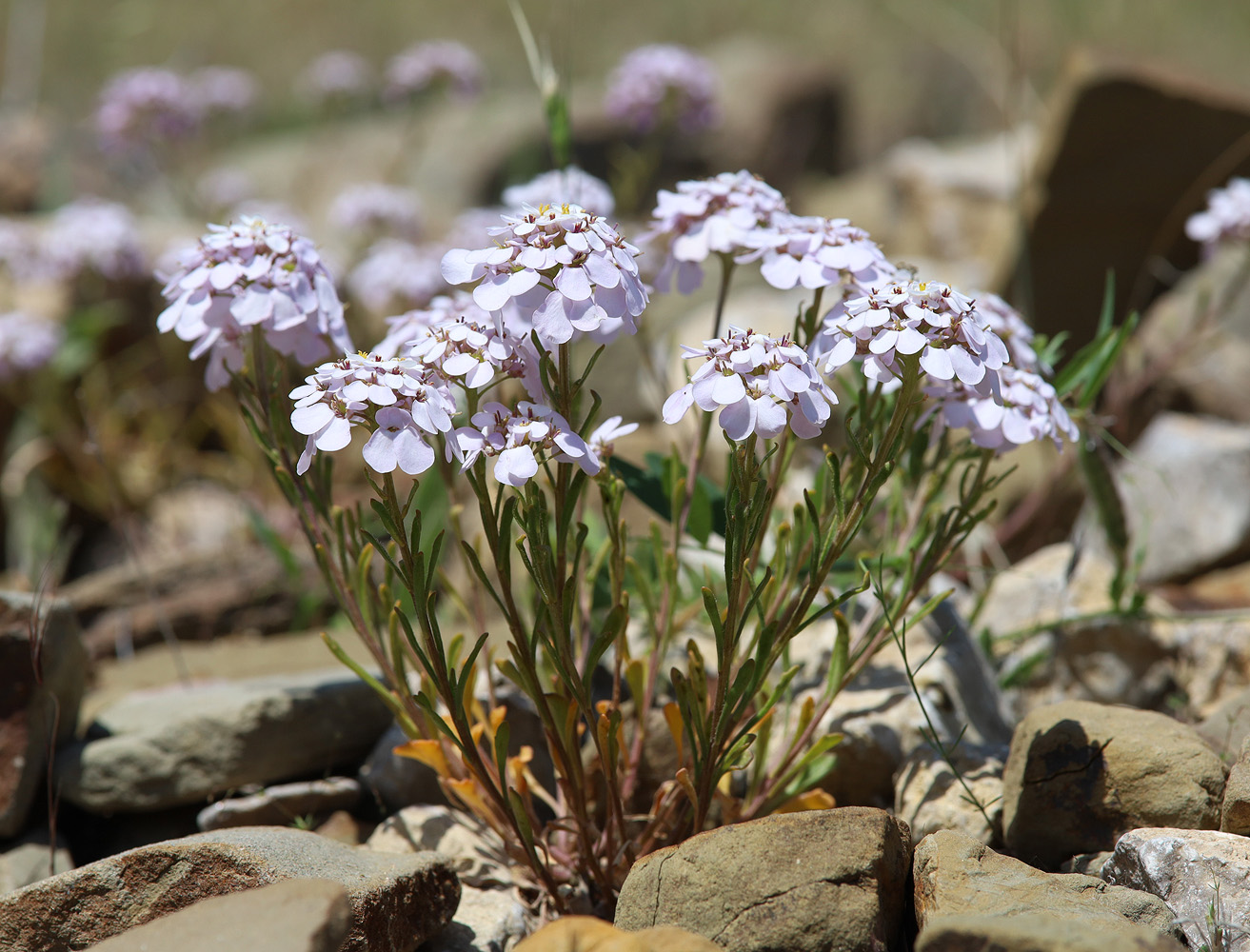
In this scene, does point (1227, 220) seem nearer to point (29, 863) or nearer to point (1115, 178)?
point (1115, 178)

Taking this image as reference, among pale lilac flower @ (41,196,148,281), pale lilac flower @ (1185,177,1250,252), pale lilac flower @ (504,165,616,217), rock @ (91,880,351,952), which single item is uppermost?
pale lilac flower @ (41,196,148,281)

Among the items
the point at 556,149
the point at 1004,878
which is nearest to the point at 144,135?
the point at 556,149

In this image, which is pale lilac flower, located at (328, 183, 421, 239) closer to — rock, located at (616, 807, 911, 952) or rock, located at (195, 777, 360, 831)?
rock, located at (195, 777, 360, 831)

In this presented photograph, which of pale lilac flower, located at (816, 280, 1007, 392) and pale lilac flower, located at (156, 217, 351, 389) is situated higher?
pale lilac flower, located at (156, 217, 351, 389)

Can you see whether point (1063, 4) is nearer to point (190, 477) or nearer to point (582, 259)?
point (190, 477)

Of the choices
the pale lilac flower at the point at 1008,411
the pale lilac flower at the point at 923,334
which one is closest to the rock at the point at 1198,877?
the pale lilac flower at the point at 1008,411

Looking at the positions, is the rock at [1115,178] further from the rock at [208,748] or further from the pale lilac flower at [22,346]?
the pale lilac flower at [22,346]

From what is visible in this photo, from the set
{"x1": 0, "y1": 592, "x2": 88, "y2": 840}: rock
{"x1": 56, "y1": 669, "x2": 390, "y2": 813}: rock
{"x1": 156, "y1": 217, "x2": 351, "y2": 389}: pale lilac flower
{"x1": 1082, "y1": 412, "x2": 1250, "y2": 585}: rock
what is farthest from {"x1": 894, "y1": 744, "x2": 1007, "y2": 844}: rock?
{"x1": 0, "y1": 592, "x2": 88, "y2": 840}: rock
